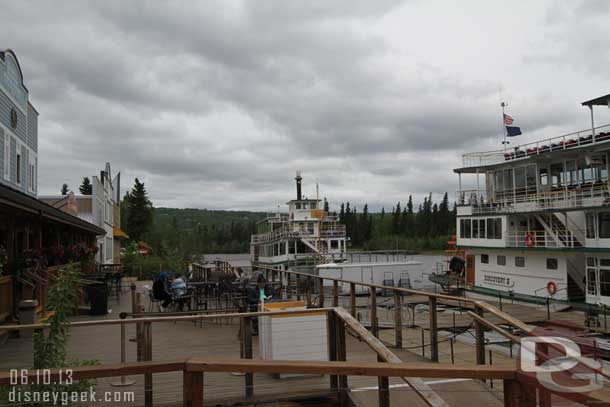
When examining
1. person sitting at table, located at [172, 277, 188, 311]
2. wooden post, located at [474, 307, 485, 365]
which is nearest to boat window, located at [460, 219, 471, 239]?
person sitting at table, located at [172, 277, 188, 311]

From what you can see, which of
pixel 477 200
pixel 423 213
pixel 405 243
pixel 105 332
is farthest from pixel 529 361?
pixel 423 213

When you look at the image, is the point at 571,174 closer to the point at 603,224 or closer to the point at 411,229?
the point at 603,224

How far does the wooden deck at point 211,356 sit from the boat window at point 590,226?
18011 mm

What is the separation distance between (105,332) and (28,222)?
8.00 metres

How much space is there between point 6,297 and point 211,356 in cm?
571

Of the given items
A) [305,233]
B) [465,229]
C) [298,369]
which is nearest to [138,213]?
[305,233]

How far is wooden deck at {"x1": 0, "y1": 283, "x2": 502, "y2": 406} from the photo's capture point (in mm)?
4398

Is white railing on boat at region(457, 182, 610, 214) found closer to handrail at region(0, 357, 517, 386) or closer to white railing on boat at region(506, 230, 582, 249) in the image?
white railing on boat at region(506, 230, 582, 249)

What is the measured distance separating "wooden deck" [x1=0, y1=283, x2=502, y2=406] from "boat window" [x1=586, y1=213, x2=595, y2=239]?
18011mm

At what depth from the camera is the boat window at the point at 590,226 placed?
21.5m

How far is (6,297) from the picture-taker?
958 cm

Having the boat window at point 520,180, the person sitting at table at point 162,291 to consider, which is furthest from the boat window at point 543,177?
the person sitting at table at point 162,291

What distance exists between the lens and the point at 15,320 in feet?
32.5

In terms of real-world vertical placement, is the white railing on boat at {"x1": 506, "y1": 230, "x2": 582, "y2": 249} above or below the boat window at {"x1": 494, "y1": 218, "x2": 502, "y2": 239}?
below
